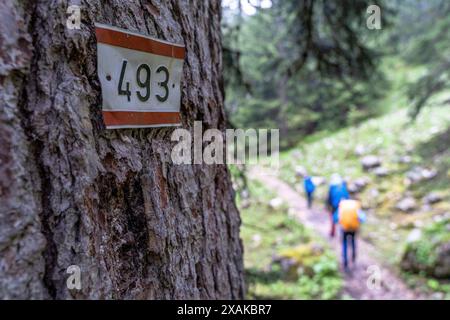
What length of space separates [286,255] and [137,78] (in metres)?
7.10

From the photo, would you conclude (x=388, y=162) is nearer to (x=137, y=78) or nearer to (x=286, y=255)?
(x=286, y=255)

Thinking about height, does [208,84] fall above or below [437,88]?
below

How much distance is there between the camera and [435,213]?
8703mm

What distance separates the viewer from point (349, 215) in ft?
21.2

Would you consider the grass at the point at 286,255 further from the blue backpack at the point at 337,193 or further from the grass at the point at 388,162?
the grass at the point at 388,162

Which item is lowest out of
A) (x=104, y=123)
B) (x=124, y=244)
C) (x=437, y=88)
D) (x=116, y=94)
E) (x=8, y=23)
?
(x=124, y=244)

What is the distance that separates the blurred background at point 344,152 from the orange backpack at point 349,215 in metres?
1.22

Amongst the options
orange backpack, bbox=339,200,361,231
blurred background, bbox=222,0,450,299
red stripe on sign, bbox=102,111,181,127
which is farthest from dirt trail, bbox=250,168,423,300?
red stripe on sign, bbox=102,111,181,127

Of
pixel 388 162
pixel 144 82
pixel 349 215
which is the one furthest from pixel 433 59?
pixel 144 82

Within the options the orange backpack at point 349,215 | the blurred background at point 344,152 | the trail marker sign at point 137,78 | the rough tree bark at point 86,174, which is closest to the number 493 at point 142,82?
the trail marker sign at point 137,78

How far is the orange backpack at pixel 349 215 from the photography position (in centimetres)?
645
